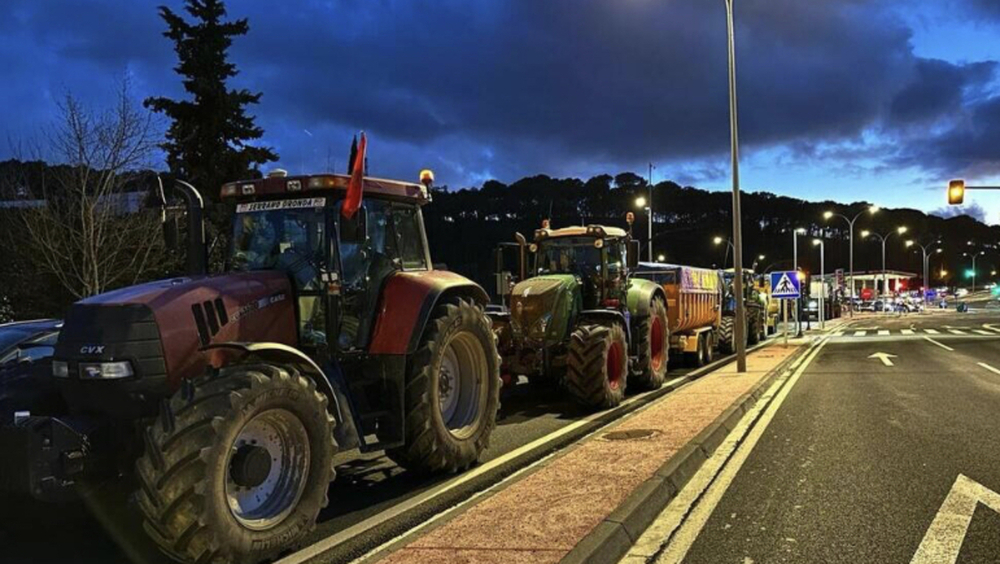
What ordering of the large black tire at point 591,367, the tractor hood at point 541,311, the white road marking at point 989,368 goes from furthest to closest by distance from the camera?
the white road marking at point 989,368 → the tractor hood at point 541,311 → the large black tire at point 591,367

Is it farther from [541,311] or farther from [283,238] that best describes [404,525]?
[541,311]

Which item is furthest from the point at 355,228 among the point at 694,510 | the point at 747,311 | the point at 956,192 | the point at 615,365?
the point at 956,192

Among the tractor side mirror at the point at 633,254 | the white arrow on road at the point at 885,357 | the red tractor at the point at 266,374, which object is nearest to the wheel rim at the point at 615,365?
the tractor side mirror at the point at 633,254

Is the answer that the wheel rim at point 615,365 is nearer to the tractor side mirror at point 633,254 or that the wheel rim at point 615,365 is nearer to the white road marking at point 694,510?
the tractor side mirror at point 633,254

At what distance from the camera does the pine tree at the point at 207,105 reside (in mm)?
27344

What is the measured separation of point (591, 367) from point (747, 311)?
63.5 ft

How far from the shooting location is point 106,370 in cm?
471

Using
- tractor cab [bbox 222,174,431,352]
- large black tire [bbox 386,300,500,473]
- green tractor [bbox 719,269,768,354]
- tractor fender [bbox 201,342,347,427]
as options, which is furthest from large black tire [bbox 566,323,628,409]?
green tractor [bbox 719,269,768,354]

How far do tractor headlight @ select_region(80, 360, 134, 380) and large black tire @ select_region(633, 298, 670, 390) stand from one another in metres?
10.3

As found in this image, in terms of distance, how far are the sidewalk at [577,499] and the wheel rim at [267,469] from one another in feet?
2.90

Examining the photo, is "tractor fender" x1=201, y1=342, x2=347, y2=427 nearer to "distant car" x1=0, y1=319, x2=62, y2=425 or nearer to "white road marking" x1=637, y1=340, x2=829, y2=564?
"distant car" x1=0, y1=319, x2=62, y2=425

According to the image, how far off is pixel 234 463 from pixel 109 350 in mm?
1070

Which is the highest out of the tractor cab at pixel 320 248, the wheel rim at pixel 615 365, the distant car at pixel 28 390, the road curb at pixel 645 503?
the tractor cab at pixel 320 248

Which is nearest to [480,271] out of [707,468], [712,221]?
[707,468]
